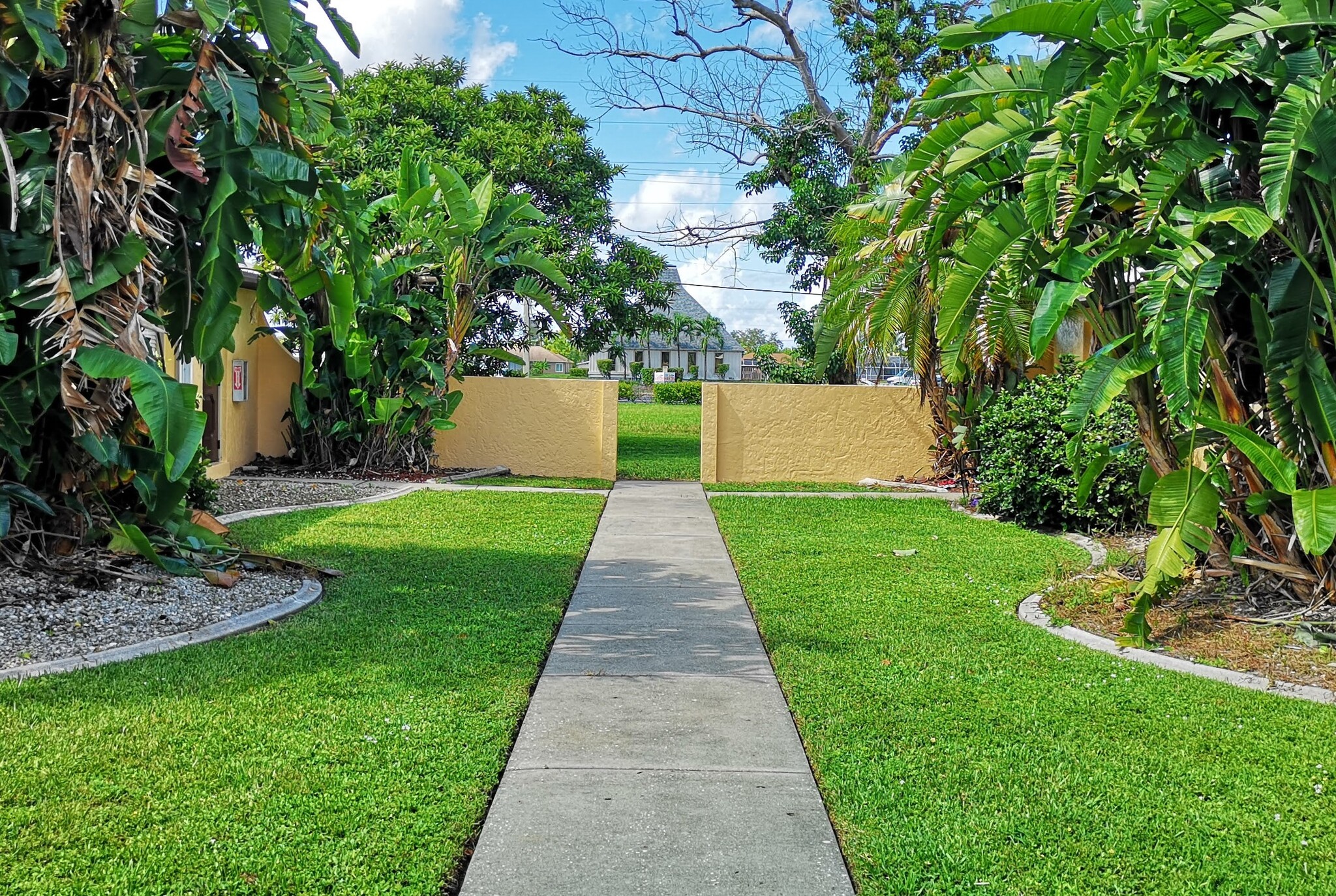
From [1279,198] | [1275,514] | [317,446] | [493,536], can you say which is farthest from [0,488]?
[317,446]

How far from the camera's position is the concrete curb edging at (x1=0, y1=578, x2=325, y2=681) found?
5738 mm

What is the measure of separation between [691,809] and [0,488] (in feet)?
16.1

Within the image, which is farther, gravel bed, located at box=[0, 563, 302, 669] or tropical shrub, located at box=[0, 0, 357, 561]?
tropical shrub, located at box=[0, 0, 357, 561]

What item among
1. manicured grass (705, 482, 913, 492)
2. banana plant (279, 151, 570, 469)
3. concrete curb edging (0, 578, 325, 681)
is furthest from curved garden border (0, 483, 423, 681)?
manicured grass (705, 482, 913, 492)

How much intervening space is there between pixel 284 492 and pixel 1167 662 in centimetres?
1077

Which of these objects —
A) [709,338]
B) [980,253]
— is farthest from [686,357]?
[980,253]

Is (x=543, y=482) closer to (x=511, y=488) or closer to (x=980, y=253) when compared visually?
(x=511, y=488)

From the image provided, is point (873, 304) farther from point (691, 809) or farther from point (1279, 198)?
point (691, 809)

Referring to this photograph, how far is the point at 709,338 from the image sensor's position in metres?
76.2

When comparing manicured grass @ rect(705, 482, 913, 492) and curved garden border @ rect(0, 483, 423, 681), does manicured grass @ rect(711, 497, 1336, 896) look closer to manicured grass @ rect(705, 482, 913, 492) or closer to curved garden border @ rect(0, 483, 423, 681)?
curved garden border @ rect(0, 483, 423, 681)

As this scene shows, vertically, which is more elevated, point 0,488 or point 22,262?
point 22,262

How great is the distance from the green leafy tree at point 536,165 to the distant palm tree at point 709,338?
1804 inches

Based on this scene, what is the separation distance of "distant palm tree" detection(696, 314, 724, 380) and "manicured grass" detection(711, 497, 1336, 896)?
204 feet

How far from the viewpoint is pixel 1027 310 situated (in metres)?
13.0
